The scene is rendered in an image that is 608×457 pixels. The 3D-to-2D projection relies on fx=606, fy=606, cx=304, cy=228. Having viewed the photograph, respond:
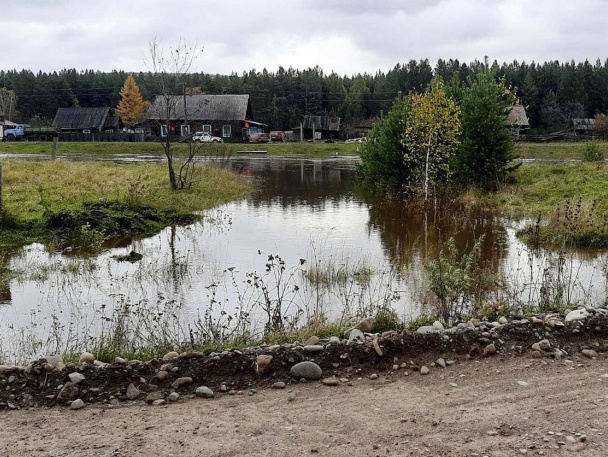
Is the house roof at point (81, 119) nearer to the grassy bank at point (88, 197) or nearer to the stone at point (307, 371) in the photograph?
the grassy bank at point (88, 197)

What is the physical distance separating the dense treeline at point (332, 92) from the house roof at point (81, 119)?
49.6ft

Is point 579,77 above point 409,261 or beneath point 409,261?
above

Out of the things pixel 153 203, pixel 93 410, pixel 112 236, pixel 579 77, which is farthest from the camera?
pixel 579 77

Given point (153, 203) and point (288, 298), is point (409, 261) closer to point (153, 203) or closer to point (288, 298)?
point (288, 298)

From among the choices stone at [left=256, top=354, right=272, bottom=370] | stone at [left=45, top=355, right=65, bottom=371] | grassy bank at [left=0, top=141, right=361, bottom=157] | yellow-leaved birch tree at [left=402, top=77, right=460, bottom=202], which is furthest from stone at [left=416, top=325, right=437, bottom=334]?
grassy bank at [left=0, top=141, right=361, bottom=157]

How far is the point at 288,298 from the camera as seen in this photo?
11.9m

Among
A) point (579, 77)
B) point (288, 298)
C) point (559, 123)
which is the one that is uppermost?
point (579, 77)

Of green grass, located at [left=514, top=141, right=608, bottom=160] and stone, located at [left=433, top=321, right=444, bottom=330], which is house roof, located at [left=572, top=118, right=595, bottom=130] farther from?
stone, located at [left=433, top=321, right=444, bottom=330]

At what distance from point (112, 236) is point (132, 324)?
30.7 ft

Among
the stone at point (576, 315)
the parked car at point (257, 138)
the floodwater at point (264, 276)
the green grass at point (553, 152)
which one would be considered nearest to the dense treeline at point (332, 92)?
the parked car at point (257, 138)

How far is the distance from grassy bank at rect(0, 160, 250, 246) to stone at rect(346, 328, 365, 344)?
11085mm

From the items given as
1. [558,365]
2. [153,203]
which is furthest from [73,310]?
[153,203]

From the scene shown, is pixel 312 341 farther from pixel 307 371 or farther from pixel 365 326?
pixel 365 326

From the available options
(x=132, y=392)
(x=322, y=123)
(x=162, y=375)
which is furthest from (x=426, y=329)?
(x=322, y=123)
